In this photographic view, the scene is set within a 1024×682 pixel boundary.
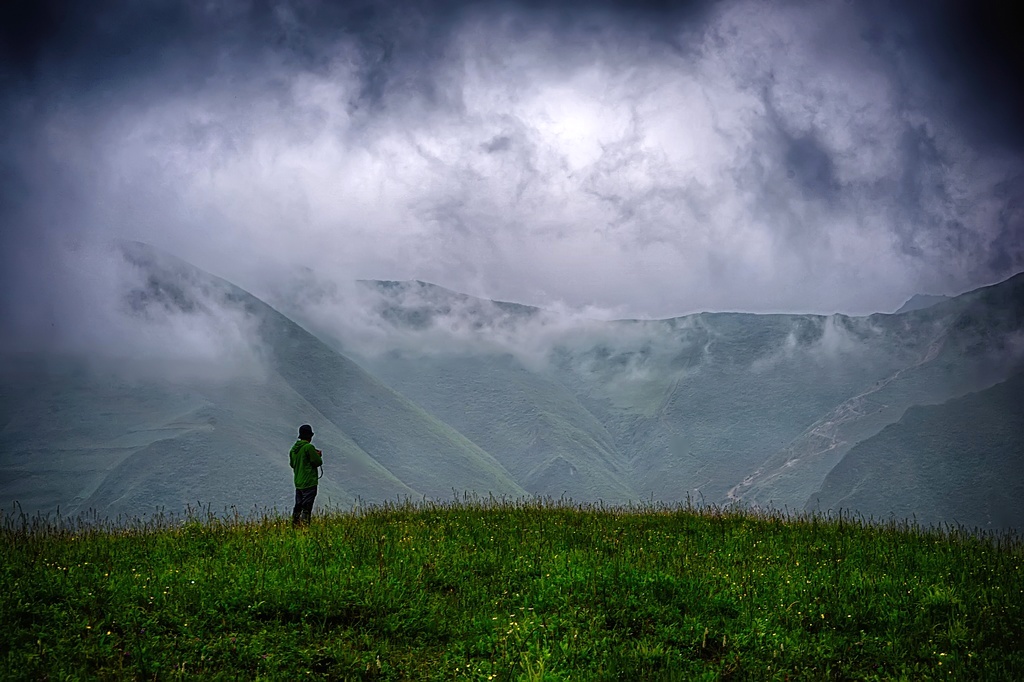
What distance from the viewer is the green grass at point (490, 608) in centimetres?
1056

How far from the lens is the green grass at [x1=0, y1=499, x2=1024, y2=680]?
1056 centimetres

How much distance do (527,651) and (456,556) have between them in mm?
3525

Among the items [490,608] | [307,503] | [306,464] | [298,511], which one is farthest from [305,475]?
[490,608]

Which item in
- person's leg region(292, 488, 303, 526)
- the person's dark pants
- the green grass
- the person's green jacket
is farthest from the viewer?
the person's green jacket

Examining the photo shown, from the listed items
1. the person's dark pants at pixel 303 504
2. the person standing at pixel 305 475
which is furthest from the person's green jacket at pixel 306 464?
the person's dark pants at pixel 303 504

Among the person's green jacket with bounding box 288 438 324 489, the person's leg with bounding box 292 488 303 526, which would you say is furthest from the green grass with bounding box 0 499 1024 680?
the person's green jacket with bounding box 288 438 324 489

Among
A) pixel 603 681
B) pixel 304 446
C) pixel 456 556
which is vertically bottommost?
pixel 603 681

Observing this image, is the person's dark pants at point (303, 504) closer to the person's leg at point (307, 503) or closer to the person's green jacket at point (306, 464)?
the person's leg at point (307, 503)

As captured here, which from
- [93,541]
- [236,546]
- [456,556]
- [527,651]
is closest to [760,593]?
[527,651]

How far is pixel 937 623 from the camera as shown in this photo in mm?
11922

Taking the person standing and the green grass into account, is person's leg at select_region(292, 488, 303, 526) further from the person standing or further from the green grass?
the green grass

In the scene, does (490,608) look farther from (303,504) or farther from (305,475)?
(305,475)

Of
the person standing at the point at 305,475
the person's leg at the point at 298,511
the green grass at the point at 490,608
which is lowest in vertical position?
the green grass at the point at 490,608

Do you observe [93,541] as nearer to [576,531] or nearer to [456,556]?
[456,556]
